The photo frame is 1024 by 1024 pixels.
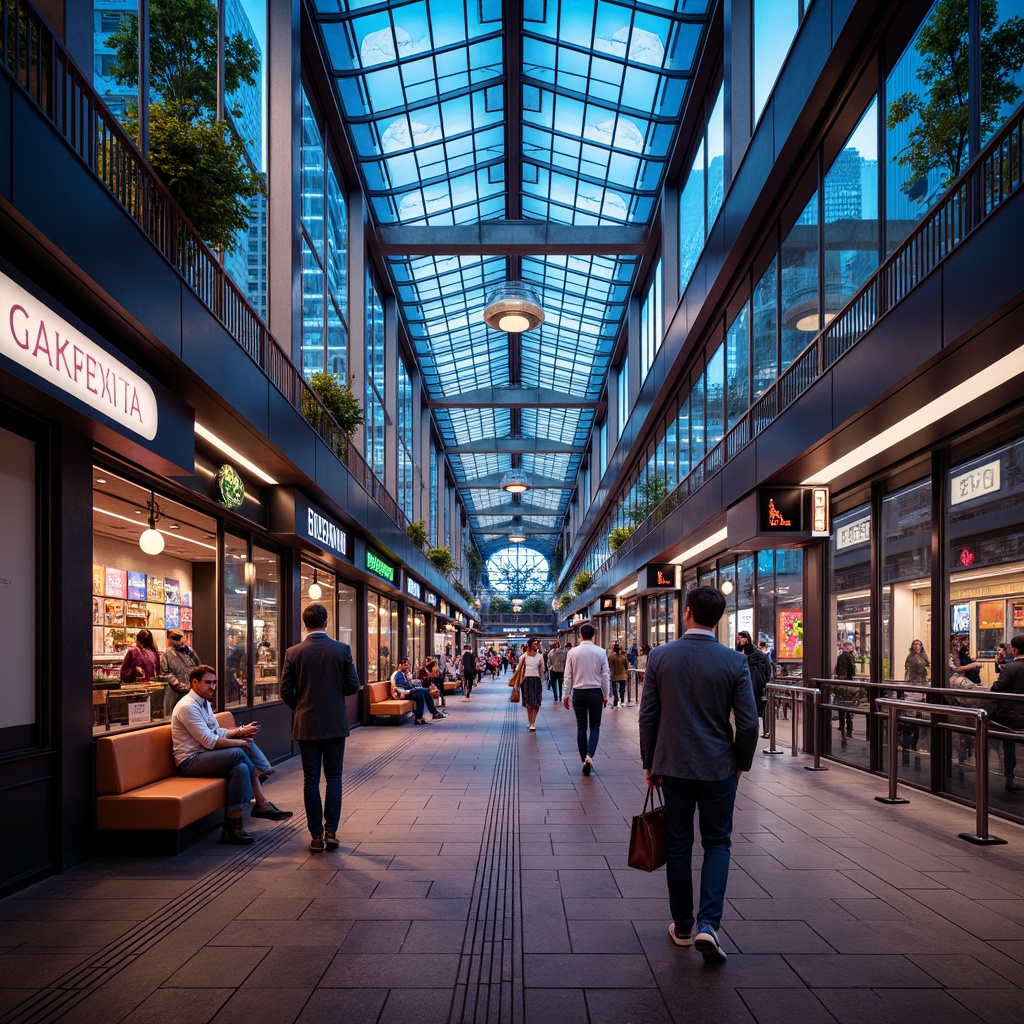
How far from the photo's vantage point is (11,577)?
5484 mm

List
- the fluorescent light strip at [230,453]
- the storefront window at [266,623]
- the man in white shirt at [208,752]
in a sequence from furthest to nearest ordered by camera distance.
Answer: the storefront window at [266,623] → the fluorescent light strip at [230,453] → the man in white shirt at [208,752]

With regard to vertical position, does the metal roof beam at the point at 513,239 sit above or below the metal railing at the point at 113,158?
above

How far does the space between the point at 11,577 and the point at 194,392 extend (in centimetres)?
212

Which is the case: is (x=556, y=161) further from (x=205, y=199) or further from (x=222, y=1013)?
(x=222, y=1013)

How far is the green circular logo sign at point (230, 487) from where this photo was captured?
8.83 metres

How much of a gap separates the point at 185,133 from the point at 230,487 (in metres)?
3.52

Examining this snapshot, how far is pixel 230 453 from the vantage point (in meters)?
9.25

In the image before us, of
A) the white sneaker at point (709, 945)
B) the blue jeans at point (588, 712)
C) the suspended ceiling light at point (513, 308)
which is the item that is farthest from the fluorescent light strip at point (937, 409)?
the suspended ceiling light at point (513, 308)

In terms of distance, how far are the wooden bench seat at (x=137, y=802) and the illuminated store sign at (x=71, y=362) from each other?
2.28 m

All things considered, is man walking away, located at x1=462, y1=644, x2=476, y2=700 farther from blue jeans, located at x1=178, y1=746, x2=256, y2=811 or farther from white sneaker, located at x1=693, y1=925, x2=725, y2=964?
white sneaker, located at x1=693, y1=925, x2=725, y2=964

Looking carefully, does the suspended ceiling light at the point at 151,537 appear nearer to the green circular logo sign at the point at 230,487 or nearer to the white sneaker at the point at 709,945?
the green circular logo sign at the point at 230,487

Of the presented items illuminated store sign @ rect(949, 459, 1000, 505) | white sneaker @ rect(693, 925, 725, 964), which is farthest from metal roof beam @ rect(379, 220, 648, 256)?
white sneaker @ rect(693, 925, 725, 964)

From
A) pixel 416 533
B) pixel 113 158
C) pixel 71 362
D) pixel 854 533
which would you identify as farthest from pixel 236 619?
pixel 416 533

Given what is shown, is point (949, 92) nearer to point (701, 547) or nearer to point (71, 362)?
point (71, 362)
